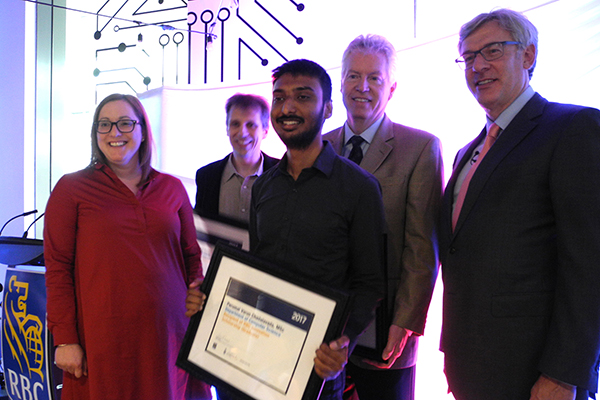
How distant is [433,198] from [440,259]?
0.80ft

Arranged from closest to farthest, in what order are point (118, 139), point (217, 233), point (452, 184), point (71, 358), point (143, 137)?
point (452, 184) < point (71, 358) < point (118, 139) < point (143, 137) < point (217, 233)

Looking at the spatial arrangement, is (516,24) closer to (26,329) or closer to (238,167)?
(238,167)

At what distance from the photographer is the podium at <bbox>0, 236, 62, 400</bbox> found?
2.55m

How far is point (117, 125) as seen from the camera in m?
2.01

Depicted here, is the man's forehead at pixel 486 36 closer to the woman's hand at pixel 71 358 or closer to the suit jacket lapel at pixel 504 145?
the suit jacket lapel at pixel 504 145

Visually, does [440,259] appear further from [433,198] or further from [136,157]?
[136,157]

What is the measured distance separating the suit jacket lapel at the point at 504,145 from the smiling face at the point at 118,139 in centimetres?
148

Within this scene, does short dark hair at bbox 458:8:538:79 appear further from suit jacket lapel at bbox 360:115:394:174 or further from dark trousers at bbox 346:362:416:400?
dark trousers at bbox 346:362:416:400

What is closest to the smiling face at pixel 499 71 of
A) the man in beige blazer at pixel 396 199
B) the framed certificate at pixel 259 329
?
the man in beige blazer at pixel 396 199

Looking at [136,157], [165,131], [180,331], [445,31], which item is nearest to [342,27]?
[445,31]

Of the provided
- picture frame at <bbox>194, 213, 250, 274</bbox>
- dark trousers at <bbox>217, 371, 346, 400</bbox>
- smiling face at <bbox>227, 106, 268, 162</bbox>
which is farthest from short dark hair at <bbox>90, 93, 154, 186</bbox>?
dark trousers at <bbox>217, 371, 346, 400</bbox>

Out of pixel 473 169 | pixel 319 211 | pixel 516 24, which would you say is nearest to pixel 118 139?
pixel 319 211

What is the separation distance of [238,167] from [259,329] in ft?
4.54

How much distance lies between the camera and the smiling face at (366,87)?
1.88 m
